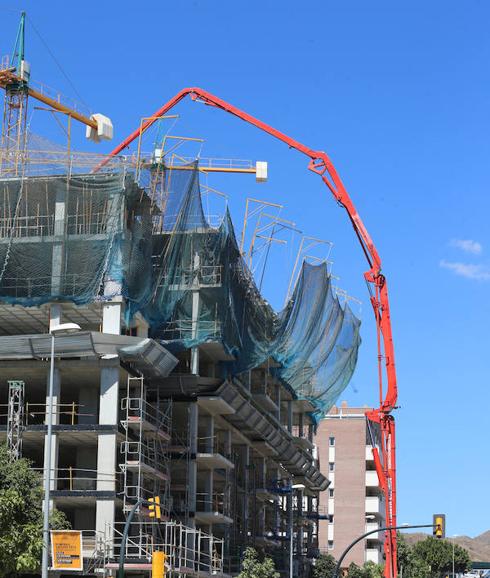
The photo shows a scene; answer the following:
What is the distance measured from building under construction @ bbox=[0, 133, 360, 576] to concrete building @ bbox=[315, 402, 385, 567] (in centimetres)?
6208

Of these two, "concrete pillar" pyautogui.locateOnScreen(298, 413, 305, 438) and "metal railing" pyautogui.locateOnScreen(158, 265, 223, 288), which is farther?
"concrete pillar" pyautogui.locateOnScreen(298, 413, 305, 438)

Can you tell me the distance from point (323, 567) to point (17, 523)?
268 feet

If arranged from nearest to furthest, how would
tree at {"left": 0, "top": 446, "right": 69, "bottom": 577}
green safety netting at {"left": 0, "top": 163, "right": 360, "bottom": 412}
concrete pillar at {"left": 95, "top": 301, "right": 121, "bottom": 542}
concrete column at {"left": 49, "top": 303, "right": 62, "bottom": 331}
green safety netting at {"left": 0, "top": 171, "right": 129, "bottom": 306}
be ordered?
1. tree at {"left": 0, "top": 446, "right": 69, "bottom": 577}
2. concrete pillar at {"left": 95, "top": 301, "right": 121, "bottom": 542}
3. green safety netting at {"left": 0, "top": 171, "right": 129, "bottom": 306}
4. green safety netting at {"left": 0, "top": 163, "right": 360, "bottom": 412}
5. concrete column at {"left": 49, "top": 303, "right": 62, "bottom": 331}

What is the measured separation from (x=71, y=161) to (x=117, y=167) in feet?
9.50

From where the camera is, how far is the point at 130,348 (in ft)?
252

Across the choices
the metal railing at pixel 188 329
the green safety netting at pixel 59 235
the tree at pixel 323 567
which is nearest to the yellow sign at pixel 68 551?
the green safety netting at pixel 59 235

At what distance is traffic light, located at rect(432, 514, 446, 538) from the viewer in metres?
59.4

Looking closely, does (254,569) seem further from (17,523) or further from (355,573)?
(355,573)

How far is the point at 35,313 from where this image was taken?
81.9 m

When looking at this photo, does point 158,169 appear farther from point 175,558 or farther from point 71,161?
point 175,558

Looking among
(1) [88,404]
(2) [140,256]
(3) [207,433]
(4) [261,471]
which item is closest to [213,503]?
(3) [207,433]

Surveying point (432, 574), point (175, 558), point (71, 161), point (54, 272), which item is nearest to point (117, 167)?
point (71, 161)

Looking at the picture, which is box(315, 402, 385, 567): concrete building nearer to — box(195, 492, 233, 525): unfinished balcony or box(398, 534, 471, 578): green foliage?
box(398, 534, 471, 578): green foliage

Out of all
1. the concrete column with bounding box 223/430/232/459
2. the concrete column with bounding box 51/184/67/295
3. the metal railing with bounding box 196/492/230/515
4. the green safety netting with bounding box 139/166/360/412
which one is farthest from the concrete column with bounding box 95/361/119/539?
the concrete column with bounding box 223/430/232/459
